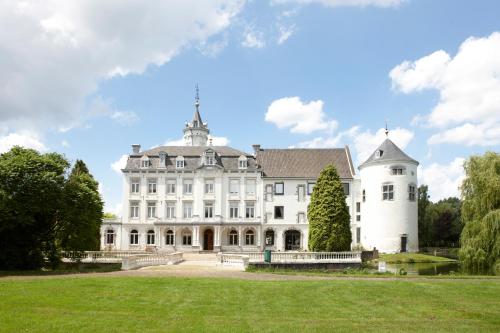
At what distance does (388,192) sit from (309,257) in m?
18.1

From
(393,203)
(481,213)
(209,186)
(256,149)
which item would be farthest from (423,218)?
(481,213)

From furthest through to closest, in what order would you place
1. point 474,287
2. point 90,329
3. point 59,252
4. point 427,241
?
point 427,241
point 59,252
point 474,287
point 90,329

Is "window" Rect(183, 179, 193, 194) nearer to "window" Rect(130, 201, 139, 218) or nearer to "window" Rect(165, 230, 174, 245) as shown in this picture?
"window" Rect(165, 230, 174, 245)

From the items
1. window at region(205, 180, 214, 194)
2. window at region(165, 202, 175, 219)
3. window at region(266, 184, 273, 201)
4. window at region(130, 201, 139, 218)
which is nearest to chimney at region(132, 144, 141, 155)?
window at region(130, 201, 139, 218)

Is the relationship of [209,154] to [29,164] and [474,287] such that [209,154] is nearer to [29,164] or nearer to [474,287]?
[29,164]

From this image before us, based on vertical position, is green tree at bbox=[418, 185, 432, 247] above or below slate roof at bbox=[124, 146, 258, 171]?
below

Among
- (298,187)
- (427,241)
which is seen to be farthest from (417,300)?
(427,241)

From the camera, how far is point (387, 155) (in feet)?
162

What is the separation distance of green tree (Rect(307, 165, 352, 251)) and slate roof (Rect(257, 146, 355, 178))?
12.7 meters

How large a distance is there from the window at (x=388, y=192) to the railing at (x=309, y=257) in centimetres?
1496

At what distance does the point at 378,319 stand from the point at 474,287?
7588 millimetres

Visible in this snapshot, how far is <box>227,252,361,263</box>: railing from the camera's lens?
3309 centimetres

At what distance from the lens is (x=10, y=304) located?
13.8 metres

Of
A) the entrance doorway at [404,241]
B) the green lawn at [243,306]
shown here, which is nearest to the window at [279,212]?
the entrance doorway at [404,241]
